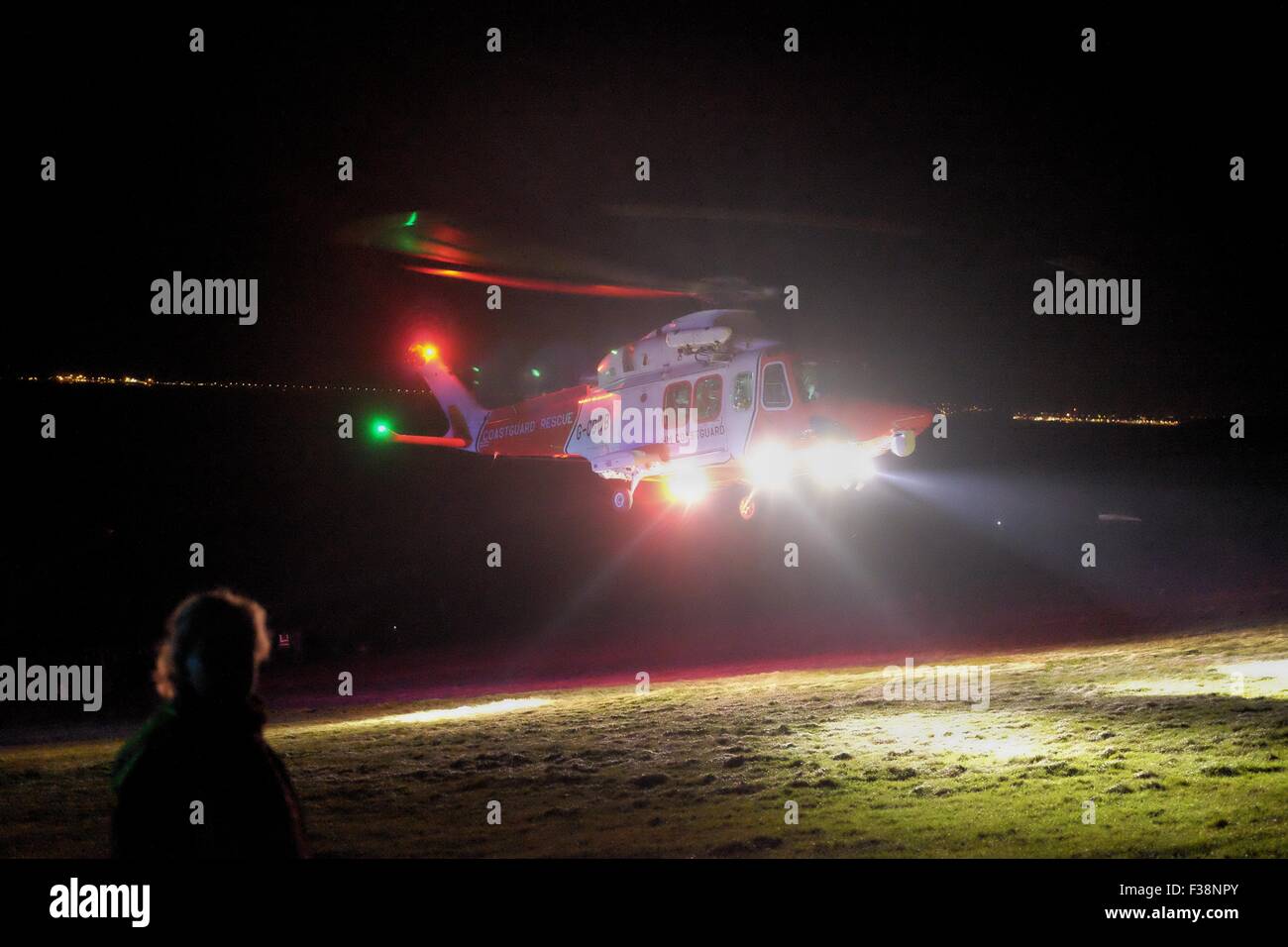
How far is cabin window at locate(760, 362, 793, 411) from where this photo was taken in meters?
16.1

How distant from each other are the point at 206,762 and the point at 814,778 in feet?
24.9

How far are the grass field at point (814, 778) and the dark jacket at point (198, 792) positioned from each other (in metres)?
4.94

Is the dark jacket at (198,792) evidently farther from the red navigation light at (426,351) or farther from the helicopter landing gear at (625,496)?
the red navigation light at (426,351)

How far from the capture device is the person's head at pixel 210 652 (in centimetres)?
304

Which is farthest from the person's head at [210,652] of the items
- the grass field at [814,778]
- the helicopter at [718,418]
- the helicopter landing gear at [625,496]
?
the helicopter landing gear at [625,496]

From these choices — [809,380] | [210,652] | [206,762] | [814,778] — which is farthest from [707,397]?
[206,762]

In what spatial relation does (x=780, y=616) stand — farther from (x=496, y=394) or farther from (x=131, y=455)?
(x=131, y=455)

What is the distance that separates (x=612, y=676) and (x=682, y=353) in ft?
31.3

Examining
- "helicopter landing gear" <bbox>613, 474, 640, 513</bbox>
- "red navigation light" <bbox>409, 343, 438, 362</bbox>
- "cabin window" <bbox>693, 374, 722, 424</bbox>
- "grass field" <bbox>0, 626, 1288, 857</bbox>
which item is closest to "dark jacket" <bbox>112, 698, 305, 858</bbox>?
"grass field" <bbox>0, 626, 1288, 857</bbox>

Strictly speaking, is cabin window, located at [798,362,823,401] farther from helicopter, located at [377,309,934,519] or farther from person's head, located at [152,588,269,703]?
person's head, located at [152,588,269,703]

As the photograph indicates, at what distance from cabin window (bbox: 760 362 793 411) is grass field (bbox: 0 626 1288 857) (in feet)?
15.0

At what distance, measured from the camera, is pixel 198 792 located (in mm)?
2932

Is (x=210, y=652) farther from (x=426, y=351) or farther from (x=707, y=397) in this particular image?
(x=426, y=351)
